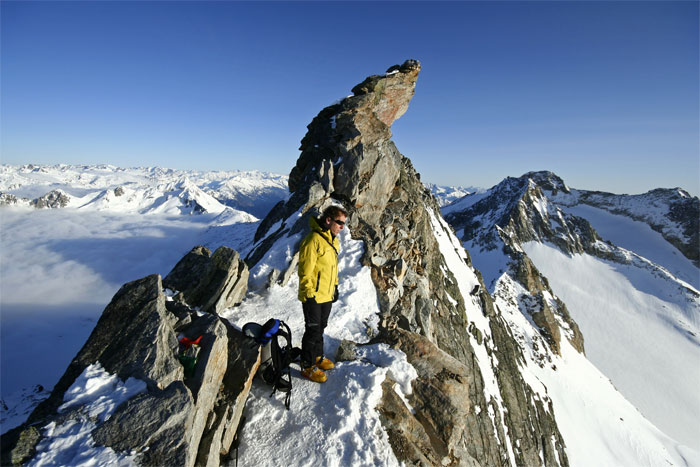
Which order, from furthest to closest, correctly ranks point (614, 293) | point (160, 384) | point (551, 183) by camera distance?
point (551, 183), point (614, 293), point (160, 384)

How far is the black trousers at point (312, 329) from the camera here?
7.48 meters

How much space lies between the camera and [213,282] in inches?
432

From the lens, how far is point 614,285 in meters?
82.7

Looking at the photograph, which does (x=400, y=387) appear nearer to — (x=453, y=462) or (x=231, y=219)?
(x=453, y=462)

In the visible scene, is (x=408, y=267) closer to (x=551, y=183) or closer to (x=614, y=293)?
(x=614, y=293)

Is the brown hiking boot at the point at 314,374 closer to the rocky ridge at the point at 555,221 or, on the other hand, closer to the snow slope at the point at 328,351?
the snow slope at the point at 328,351

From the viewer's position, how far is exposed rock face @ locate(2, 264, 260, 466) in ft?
15.0

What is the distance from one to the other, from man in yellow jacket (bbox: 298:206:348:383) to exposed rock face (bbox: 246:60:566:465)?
9.83 ft

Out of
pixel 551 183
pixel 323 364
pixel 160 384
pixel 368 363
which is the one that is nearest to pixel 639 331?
pixel 368 363

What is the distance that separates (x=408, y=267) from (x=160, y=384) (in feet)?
49.6

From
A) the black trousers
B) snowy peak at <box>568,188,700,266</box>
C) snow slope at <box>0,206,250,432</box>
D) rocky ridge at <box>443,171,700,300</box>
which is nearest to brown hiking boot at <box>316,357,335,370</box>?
the black trousers

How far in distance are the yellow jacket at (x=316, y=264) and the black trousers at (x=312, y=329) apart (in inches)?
8.3

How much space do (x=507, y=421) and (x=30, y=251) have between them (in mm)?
147762

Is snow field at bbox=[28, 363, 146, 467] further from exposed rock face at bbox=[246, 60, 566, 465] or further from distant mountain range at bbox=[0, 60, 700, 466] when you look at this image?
exposed rock face at bbox=[246, 60, 566, 465]
